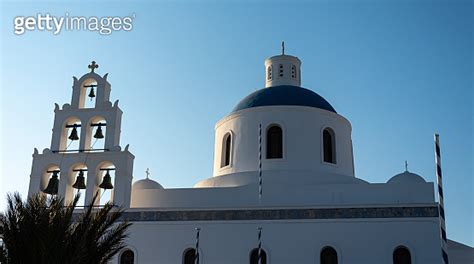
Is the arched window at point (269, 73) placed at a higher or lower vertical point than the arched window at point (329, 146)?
higher

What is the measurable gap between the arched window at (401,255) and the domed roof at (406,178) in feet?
8.14

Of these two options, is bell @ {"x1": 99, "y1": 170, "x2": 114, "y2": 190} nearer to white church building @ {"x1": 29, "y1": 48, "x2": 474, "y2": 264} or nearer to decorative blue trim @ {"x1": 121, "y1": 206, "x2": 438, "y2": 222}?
white church building @ {"x1": 29, "y1": 48, "x2": 474, "y2": 264}

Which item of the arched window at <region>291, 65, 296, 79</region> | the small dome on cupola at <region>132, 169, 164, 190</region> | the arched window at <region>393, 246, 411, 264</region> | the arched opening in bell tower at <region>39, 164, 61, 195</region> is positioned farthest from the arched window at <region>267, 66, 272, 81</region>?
the arched window at <region>393, 246, 411, 264</region>

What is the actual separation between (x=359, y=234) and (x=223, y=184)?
188 inches

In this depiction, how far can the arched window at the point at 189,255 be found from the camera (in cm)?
1541

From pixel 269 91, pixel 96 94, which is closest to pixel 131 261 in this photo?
pixel 96 94

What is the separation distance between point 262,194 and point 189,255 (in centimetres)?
277

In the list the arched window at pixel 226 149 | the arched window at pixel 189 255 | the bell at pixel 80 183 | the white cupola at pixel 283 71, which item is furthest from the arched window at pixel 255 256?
the white cupola at pixel 283 71

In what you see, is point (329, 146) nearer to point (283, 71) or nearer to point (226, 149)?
point (226, 149)

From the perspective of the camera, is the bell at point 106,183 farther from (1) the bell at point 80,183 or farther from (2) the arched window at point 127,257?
(2) the arched window at point 127,257

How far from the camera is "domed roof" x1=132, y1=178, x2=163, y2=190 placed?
18000mm

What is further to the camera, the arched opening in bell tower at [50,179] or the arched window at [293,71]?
the arched window at [293,71]

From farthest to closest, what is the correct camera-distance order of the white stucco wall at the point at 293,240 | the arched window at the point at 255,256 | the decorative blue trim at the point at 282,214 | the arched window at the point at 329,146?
the arched window at the point at 329,146 → the arched window at the point at 255,256 → the decorative blue trim at the point at 282,214 → the white stucco wall at the point at 293,240

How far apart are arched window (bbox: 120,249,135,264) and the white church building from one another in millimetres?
31
